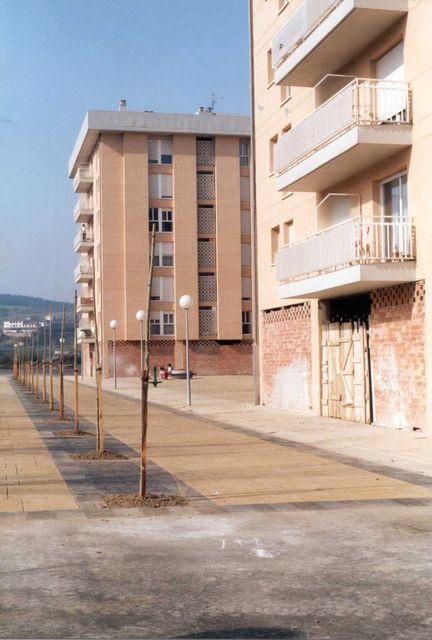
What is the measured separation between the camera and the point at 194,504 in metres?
9.62

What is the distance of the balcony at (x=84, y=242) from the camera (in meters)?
69.6

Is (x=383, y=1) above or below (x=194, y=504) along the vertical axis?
above

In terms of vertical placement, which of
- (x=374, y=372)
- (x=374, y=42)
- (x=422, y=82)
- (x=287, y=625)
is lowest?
(x=287, y=625)

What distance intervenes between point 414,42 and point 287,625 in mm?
14792

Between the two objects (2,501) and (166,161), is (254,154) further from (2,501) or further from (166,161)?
(166,161)

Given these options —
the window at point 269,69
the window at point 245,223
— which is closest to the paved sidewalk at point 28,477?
the window at point 269,69

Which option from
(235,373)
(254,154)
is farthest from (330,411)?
(235,373)

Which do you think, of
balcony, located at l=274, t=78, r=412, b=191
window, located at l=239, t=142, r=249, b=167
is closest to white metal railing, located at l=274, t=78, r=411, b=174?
balcony, located at l=274, t=78, r=412, b=191

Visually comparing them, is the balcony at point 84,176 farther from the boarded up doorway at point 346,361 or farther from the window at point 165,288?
the boarded up doorway at point 346,361

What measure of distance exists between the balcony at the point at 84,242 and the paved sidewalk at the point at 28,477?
51378 millimetres

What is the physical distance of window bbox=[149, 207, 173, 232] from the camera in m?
63.0

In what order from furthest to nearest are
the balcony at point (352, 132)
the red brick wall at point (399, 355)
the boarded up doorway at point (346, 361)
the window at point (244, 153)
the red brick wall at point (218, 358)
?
1. the window at point (244, 153)
2. the red brick wall at point (218, 358)
3. the boarded up doorway at point (346, 361)
4. the balcony at point (352, 132)
5. the red brick wall at point (399, 355)

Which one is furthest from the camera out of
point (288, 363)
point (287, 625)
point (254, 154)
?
point (254, 154)

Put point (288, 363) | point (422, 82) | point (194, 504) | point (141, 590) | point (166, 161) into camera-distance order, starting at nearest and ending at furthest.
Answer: point (141, 590), point (194, 504), point (422, 82), point (288, 363), point (166, 161)
